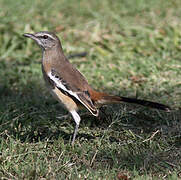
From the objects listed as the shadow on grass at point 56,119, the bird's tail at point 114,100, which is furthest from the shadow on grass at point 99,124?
the bird's tail at point 114,100

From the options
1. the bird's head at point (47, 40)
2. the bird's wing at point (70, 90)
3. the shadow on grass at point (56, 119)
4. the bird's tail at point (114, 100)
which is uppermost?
the bird's head at point (47, 40)

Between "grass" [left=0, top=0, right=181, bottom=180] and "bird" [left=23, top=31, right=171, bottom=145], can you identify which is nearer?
"grass" [left=0, top=0, right=181, bottom=180]

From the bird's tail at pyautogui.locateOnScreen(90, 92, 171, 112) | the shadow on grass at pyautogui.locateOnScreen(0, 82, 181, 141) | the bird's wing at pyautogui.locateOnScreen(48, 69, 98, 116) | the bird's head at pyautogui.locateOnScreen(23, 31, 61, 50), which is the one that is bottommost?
the shadow on grass at pyautogui.locateOnScreen(0, 82, 181, 141)

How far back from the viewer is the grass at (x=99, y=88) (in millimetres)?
4969

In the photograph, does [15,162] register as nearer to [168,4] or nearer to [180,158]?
[180,158]

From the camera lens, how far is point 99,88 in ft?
24.3

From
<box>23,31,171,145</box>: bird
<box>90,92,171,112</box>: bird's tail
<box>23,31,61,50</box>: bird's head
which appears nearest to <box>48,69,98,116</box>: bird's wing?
<box>23,31,171,145</box>: bird

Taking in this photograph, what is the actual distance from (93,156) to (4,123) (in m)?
1.49

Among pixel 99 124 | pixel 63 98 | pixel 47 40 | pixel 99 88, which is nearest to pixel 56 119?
pixel 99 124

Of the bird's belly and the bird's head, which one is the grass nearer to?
the bird's belly

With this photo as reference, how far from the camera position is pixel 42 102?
22.6 feet

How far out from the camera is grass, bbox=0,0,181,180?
4969 millimetres

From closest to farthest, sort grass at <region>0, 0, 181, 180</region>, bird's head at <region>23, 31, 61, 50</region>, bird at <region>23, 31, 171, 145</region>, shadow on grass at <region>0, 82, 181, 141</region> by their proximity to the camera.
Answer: grass at <region>0, 0, 181, 180</region>, bird at <region>23, 31, 171, 145</region>, shadow on grass at <region>0, 82, 181, 141</region>, bird's head at <region>23, 31, 61, 50</region>

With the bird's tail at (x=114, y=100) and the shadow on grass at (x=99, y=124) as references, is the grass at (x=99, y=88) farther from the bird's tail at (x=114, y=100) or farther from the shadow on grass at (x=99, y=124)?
the bird's tail at (x=114, y=100)
